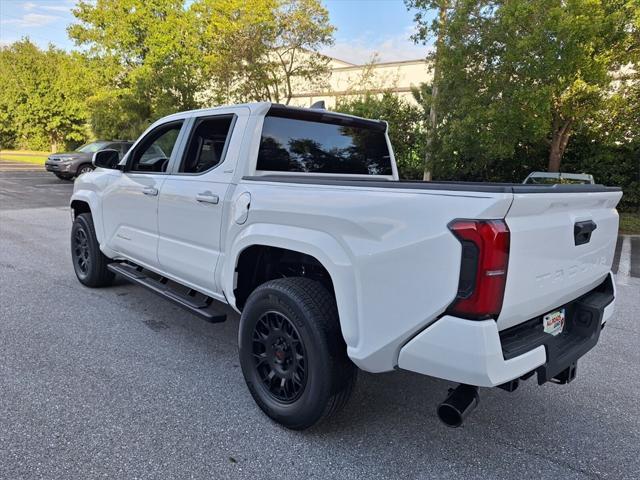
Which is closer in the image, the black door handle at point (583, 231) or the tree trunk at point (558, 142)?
the black door handle at point (583, 231)

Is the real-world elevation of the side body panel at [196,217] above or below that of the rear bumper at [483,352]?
above

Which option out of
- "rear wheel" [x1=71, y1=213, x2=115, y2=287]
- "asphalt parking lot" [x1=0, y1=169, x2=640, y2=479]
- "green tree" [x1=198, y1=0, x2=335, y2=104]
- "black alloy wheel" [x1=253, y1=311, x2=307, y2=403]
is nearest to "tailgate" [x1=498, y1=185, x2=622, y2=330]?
"asphalt parking lot" [x1=0, y1=169, x2=640, y2=479]

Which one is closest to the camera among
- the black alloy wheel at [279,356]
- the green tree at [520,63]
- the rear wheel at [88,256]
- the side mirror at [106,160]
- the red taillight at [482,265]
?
the red taillight at [482,265]

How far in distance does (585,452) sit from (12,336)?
4349mm

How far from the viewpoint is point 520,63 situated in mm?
8773

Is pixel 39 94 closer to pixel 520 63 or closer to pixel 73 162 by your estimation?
pixel 73 162

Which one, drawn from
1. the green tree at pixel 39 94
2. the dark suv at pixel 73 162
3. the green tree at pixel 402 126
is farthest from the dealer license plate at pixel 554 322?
the green tree at pixel 39 94

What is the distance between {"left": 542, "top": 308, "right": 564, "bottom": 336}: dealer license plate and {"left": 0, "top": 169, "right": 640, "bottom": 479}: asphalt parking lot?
711 millimetres

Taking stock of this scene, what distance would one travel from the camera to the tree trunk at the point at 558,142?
11281 mm

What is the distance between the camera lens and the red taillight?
1989mm

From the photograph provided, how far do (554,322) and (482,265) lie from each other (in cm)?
→ 89

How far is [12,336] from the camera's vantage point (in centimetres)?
406

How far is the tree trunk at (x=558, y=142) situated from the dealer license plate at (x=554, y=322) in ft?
32.8

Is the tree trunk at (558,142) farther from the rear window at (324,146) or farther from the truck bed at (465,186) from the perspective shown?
the truck bed at (465,186)
